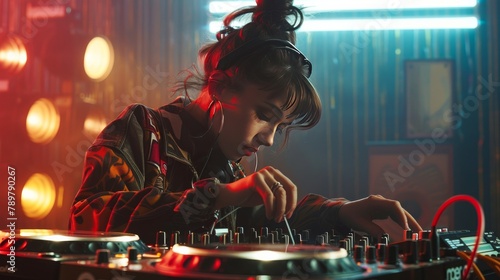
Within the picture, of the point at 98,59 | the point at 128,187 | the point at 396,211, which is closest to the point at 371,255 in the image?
the point at 396,211

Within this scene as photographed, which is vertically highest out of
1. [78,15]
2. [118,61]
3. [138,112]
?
[78,15]

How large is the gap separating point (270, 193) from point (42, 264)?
239 millimetres

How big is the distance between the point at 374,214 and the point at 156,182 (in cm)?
38

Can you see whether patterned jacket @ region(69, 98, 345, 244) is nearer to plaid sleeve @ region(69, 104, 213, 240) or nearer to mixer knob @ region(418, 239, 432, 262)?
plaid sleeve @ region(69, 104, 213, 240)

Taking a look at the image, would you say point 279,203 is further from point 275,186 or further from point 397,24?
point 397,24

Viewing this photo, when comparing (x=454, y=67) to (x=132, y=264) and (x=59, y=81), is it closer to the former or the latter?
(x=59, y=81)

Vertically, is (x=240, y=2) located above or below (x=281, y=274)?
above

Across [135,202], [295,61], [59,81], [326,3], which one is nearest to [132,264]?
[135,202]

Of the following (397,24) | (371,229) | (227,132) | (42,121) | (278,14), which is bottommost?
(371,229)

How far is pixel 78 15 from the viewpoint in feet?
7.52

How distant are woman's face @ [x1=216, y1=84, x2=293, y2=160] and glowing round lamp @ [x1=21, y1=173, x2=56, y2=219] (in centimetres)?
116

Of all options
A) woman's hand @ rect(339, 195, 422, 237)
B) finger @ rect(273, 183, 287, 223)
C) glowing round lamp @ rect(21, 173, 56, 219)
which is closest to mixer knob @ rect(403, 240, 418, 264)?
finger @ rect(273, 183, 287, 223)

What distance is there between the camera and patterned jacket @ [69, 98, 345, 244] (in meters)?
0.81

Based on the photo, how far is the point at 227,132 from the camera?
1191mm
